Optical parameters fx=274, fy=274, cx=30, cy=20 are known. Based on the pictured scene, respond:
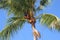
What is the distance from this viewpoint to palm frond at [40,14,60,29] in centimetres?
1574

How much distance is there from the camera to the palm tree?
1641cm

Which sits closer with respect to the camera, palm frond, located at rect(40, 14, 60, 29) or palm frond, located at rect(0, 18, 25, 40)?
palm frond, located at rect(40, 14, 60, 29)

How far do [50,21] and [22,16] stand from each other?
215 cm

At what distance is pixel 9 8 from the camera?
1714 centimetres

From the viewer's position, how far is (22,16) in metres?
17.4

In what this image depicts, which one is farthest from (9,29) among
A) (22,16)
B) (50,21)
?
(50,21)

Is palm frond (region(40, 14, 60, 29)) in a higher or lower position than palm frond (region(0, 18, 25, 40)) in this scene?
higher

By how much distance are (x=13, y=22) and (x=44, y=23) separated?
80.4 inches

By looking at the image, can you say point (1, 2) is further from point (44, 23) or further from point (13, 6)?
point (44, 23)

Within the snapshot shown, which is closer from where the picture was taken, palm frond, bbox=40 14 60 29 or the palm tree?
palm frond, bbox=40 14 60 29

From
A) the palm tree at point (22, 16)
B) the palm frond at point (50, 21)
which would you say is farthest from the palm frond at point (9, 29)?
the palm frond at point (50, 21)

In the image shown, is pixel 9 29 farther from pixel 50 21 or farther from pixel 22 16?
pixel 50 21

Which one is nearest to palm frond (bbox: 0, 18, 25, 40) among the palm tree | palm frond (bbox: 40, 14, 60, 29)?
the palm tree

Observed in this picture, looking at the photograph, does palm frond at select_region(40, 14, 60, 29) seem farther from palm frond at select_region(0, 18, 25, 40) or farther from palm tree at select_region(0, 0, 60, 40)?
palm frond at select_region(0, 18, 25, 40)
